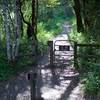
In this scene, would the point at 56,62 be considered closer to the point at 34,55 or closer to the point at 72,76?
the point at 34,55

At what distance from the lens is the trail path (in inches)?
385

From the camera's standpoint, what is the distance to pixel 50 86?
10797mm

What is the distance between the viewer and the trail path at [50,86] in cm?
977

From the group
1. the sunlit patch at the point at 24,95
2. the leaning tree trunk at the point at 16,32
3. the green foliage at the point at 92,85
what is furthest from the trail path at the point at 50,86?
the leaning tree trunk at the point at 16,32

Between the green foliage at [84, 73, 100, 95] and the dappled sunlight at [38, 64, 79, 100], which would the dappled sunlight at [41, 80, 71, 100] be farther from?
the green foliage at [84, 73, 100, 95]

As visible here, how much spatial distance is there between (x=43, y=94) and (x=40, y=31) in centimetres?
1496

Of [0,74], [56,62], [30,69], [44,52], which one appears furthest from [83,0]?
[0,74]

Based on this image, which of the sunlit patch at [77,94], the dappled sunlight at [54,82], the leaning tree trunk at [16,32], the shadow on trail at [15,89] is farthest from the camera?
the leaning tree trunk at [16,32]

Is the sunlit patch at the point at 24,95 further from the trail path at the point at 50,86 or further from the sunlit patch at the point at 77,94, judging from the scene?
the sunlit patch at the point at 77,94

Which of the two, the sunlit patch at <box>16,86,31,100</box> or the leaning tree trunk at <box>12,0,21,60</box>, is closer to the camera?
the sunlit patch at <box>16,86,31,100</box>

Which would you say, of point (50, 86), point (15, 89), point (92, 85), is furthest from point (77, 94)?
point (15, 89)

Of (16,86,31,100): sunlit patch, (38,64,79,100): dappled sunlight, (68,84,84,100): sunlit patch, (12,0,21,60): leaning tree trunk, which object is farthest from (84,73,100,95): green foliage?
(12,0,21,60): leaning tree trunk

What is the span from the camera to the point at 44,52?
17.3 meters

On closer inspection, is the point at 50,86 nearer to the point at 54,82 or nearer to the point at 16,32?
the point at 54,82
